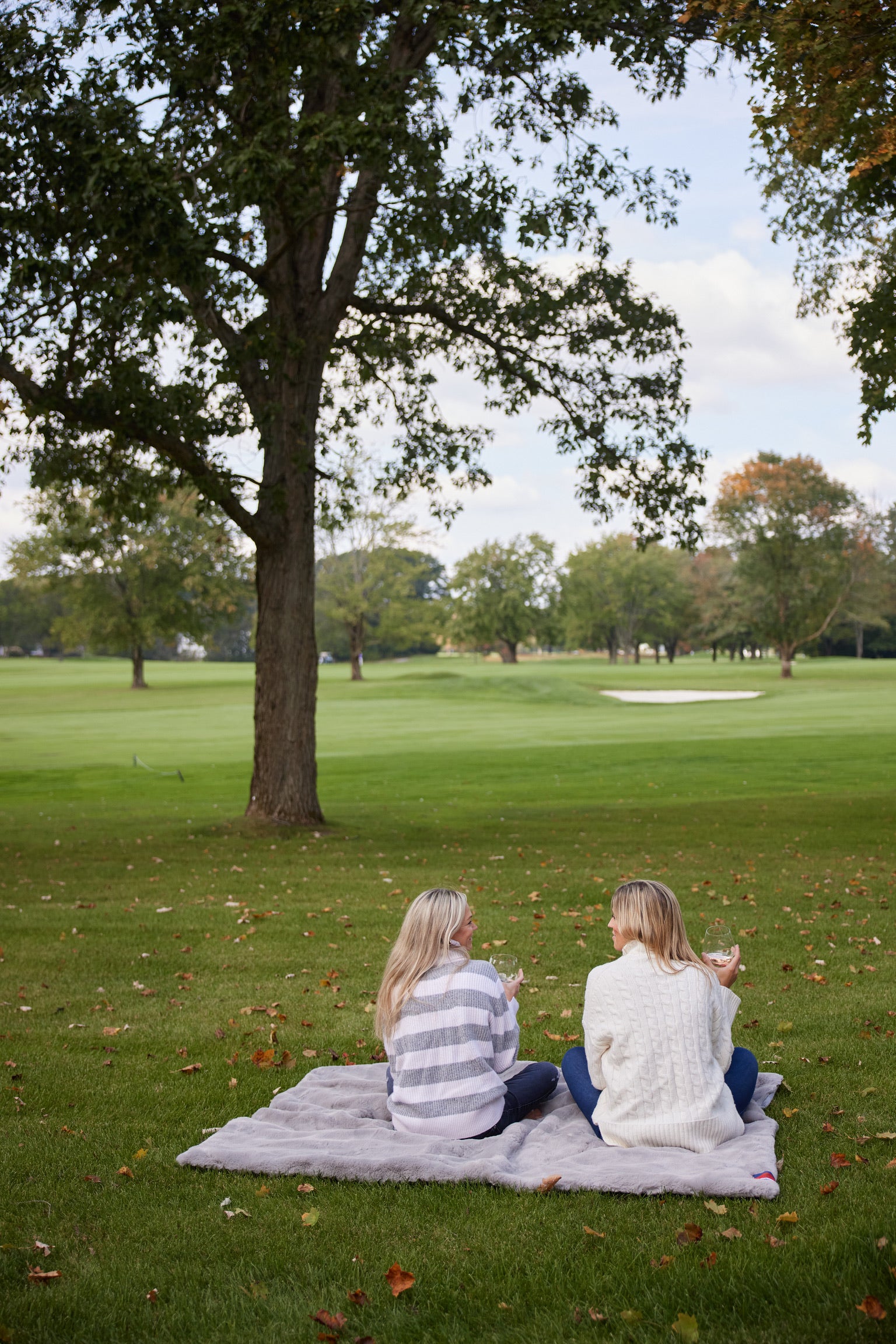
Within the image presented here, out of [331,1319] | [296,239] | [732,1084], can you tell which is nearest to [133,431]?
[296,239]

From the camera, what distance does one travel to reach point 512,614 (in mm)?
88750

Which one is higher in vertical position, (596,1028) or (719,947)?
(719,947)

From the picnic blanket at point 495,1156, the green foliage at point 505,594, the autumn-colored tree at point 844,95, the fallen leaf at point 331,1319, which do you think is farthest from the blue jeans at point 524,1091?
the green foliage at point 505,594

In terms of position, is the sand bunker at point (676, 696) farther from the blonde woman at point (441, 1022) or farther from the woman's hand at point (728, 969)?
the blonde woman at point (441, 1022)

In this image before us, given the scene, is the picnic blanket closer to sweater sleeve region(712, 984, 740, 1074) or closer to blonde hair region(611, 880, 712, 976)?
sweater sleeve region(712, 984, 740, 1074)

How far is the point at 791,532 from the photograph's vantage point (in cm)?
6444

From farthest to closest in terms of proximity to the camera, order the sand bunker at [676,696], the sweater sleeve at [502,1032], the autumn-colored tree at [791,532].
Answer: the autumn-colored tree at [791,532], the sand bunker at [676,696], the sweater sleeve at [502,1032]

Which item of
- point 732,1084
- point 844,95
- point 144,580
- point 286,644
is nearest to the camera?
point 732,1084

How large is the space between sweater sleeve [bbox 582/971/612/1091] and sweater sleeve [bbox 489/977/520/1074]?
397 mm

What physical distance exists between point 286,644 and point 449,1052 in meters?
11.7

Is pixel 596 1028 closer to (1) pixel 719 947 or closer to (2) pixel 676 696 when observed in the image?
(1) pixel 719 947

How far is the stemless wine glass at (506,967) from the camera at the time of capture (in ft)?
17.6

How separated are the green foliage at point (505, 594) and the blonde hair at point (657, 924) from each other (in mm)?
83125

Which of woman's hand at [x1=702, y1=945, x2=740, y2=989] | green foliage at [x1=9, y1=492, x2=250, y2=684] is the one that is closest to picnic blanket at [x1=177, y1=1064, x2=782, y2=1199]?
woman's hand at [x1=702, y1=945, x2=740, y2=989]
